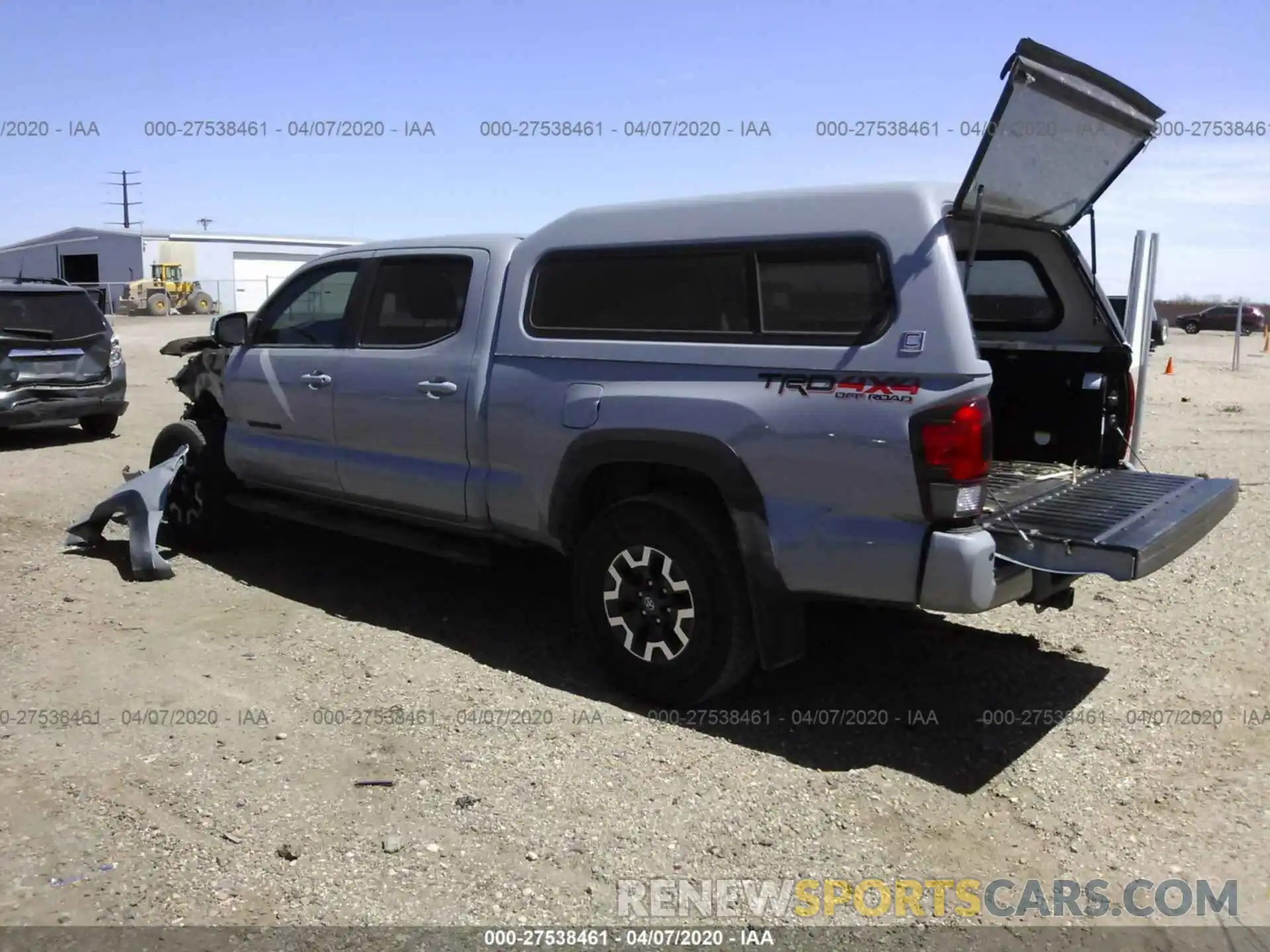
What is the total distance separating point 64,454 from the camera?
1079 cm

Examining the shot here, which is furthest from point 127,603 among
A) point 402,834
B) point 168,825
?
point 402,834

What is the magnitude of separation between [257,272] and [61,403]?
46322mm

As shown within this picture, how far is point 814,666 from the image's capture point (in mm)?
5184

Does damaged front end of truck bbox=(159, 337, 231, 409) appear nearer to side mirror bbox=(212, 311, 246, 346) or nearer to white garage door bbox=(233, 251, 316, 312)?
side mirror bbox=(212, 311, 246, 346)

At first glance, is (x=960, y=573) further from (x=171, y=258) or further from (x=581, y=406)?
(x=171, y=258)

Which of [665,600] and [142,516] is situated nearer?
[665,600]

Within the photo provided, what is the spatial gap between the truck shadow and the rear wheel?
5.52 metres

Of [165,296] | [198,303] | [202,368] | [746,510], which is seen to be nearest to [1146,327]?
[746,510]

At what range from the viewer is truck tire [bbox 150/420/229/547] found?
6.82m

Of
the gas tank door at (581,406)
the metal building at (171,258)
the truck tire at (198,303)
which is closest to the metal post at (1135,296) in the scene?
the gas tank door at (581,406)

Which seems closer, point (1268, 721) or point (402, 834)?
point (402, 834)

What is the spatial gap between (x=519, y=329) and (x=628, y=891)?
267 centimetres

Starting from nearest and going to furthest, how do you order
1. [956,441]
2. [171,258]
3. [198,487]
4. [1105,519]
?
[956,441] → [1105,519] → [198,487] → [171,258]

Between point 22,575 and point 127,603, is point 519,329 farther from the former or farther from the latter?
point 22,575
